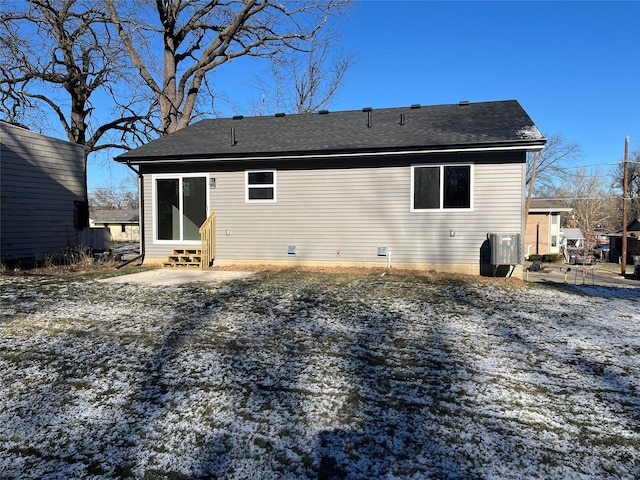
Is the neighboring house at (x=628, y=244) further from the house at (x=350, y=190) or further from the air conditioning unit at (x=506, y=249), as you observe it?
the air conditioning unit at (x=506, y=249)

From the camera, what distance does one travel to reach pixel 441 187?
9352mm

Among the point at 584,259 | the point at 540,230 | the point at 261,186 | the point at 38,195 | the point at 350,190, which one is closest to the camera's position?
the point at 350,190

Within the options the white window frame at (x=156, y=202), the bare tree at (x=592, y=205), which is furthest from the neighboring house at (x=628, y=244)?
the white window frame at (x=156, y=202)

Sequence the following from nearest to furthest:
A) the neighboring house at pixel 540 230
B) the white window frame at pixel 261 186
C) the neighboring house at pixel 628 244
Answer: the white window frame at pixel 261 186 → the neighboring house at pixel 540 230 → the neighboring house at pixel 628 244

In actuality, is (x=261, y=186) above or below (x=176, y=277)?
above

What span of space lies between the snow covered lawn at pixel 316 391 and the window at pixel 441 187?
3699mm

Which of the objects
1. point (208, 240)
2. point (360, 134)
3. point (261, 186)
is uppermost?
point (360, 134)

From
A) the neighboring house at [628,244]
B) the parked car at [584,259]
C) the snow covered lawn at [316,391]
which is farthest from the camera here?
the neighboring house at [628,244]

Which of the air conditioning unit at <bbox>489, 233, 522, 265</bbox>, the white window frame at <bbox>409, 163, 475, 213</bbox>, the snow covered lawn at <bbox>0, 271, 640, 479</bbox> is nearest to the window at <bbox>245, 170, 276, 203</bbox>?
the white window frame at <bbox>409, 163, 475, 213</bbox>

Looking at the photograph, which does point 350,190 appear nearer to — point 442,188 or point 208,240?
point 442,188

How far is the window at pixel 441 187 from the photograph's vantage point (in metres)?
9.25

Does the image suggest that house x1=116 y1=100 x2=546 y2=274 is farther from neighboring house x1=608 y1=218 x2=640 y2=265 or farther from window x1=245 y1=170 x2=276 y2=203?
neighboring house x1=608 y1=218 x2=640 y2=265

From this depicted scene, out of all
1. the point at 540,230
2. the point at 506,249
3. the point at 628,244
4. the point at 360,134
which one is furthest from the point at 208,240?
the point at 628,244

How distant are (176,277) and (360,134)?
572 centimetres
